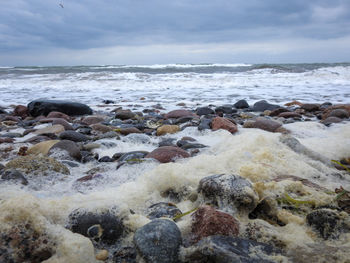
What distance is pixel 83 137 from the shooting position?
3.08 meters

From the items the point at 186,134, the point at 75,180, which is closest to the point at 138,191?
the point at 75,180

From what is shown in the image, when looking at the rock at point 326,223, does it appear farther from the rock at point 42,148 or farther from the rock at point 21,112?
the rock at point 21,112

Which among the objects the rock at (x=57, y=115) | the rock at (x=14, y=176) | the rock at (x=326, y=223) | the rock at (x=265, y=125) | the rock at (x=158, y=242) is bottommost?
the rock at (x=57, y=115)

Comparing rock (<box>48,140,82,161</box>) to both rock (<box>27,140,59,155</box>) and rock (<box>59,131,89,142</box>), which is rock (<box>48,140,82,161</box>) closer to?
rock (<box>27,140,59,155</box>)

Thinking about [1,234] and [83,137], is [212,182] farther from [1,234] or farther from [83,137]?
[83,137]

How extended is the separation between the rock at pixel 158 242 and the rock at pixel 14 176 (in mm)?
1116

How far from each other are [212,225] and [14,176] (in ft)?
4.50

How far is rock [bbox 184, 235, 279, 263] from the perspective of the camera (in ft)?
3.00

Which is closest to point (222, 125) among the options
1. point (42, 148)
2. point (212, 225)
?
point (42, 148)

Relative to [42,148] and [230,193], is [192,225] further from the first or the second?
[42,148]

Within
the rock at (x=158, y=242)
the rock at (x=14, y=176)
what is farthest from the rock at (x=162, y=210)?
the rock at (x=14, y=176)

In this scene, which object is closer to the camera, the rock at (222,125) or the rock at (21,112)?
the rock at (222,125)

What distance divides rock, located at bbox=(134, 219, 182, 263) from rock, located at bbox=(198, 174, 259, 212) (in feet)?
1.18

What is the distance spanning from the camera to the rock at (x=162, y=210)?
1.32 meters
